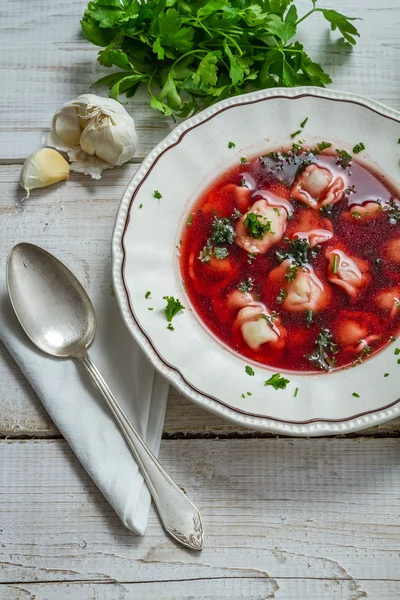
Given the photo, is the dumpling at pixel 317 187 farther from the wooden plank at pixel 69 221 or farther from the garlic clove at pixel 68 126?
the garlic clove at pixel 68 126

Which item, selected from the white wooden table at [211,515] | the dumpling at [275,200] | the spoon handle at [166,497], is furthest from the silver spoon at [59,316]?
the dumpling at [275,200]

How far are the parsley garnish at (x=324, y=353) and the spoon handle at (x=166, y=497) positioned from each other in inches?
24.6

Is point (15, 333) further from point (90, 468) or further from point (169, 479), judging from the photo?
point (169, 479)

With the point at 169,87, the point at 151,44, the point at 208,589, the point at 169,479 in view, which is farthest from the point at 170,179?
the point at 208,589

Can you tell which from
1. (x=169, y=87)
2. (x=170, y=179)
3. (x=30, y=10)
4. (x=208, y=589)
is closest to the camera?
(x=208, y=589)

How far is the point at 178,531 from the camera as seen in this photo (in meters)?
2.30

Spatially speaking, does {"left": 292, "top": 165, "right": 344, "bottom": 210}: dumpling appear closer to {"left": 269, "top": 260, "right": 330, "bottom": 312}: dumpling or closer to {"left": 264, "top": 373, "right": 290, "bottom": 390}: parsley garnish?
{"left": 269, "top": 260, "right": 330, "bottom": 312}: dumpling

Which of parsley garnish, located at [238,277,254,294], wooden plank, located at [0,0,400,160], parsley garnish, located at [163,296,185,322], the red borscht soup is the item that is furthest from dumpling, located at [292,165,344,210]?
parsley garnish, located at [163,296,185,322]

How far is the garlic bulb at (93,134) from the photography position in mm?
2559

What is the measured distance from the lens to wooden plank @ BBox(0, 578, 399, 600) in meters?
2.28

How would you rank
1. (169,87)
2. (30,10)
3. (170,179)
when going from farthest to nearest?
(30,10) < (169,87) < (170,179)

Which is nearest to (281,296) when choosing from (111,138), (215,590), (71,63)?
(111,138)

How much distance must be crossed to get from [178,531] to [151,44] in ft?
5.81

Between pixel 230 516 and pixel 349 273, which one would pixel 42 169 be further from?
pixel 230 516
